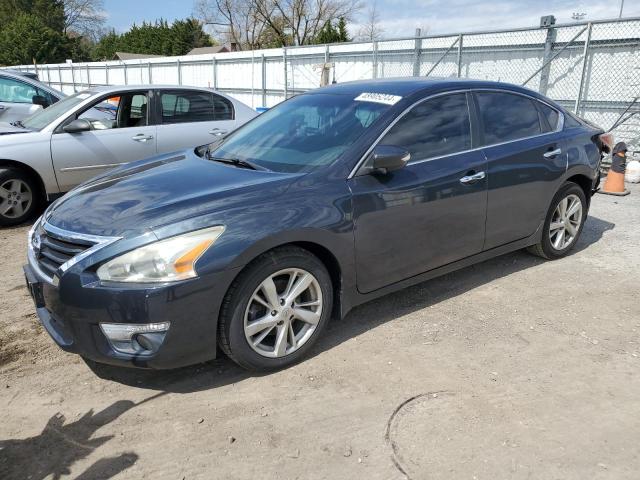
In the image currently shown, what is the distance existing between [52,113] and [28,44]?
175 feet

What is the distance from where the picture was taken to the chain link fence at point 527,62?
392 inches

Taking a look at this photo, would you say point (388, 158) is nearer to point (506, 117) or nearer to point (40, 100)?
point (506, 117)

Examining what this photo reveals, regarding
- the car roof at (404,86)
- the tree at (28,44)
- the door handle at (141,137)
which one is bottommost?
the door handle at (141,137)

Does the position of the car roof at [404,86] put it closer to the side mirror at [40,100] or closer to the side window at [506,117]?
the side window at [506,117]

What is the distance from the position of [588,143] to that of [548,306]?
181cm

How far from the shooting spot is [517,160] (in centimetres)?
428

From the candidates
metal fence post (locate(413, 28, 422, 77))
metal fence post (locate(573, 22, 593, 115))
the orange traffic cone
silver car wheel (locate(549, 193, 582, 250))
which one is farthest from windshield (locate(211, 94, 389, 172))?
metal fence post (locate(413, 28, 422, 77))

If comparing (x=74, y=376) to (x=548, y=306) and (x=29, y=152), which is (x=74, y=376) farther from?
(x=29, y=152)

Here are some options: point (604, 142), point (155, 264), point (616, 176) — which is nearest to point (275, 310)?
point (155, 264)

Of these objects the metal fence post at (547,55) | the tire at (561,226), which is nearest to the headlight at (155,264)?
the tire at (561,226)

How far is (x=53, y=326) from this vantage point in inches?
118

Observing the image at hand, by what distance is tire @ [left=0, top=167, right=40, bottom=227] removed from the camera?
6074mm

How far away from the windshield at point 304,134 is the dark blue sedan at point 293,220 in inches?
0.6

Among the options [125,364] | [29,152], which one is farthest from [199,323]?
[29,152]
